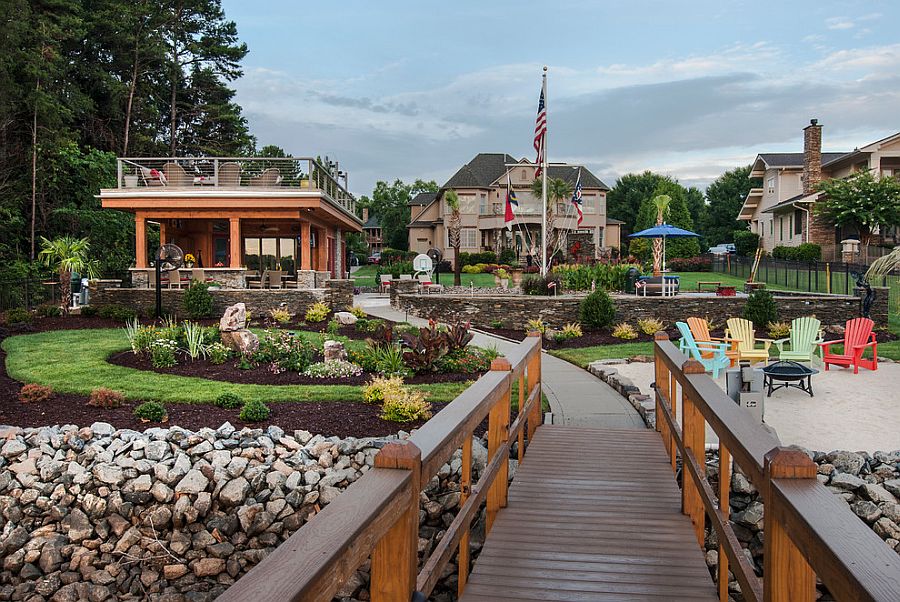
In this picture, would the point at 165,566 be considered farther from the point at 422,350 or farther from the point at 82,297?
the point at 82,297

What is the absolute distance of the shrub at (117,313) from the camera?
17953 mm

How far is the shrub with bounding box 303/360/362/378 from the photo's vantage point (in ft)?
36.2

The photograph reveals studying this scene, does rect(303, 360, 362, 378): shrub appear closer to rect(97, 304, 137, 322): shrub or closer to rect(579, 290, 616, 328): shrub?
rect(97, 304, 137, 322): shrub

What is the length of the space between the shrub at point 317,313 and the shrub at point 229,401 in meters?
9.21

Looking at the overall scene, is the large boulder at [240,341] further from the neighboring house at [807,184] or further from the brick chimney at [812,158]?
the brick chimney at [812,158]

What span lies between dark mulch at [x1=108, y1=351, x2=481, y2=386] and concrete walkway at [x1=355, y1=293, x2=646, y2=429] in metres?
1.47

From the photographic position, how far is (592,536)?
4348 millimetres

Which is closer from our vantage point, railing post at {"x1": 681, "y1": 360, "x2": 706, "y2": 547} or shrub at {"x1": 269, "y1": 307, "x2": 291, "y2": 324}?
railing post at {"x1": 681, "y1": 360, "x2": 706, "y2": 547}

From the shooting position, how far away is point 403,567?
2133 mm

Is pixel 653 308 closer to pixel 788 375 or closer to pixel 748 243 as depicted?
pixel 788 375

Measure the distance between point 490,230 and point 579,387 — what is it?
3805 centimetres

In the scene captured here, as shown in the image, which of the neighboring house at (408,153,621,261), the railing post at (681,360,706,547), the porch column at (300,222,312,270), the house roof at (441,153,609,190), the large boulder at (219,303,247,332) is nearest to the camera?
the railing post at (681,360,706,547)

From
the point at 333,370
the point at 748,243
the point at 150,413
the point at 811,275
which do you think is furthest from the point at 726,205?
Answer: the point at 150,413

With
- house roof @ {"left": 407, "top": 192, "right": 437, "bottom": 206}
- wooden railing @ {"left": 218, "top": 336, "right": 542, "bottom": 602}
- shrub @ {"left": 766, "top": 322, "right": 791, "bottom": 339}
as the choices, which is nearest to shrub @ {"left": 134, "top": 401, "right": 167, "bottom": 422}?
wooden railing @ {"left": 218, "top": 336, "right": 542, "bottom": 602}
